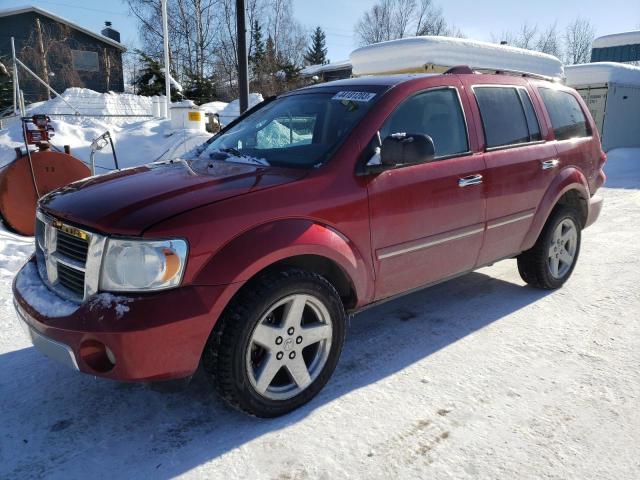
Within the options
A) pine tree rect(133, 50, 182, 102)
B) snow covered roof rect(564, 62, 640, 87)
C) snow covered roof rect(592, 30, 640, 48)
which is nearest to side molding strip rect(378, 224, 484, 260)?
snow covered roof rect(564, 62, 640, 87)

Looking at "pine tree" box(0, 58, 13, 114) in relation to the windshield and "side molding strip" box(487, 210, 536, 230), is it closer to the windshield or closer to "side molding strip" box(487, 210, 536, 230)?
the windshield

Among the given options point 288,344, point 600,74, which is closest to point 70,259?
point 288,344

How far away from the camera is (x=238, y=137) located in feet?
12.1

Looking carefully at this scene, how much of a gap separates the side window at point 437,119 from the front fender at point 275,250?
34.4 inches

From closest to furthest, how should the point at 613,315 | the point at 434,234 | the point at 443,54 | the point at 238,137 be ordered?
the point at 434,234 → the point at 238,137 → the point at 613,315 → the point at 443,54

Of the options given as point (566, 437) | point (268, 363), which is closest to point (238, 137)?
point (268, 363)

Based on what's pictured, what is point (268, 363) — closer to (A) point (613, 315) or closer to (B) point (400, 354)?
(B) point (400, 354)

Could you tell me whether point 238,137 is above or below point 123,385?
above

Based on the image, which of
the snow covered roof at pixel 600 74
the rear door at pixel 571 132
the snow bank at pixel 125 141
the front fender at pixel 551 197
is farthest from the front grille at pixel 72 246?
the snow covered roof at pixel 600 74

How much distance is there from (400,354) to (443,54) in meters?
8.27

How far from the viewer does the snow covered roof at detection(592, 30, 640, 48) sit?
2558 cm

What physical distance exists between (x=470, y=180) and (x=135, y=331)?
2400 millimetres

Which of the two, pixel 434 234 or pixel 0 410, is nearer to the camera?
pixel 0 410

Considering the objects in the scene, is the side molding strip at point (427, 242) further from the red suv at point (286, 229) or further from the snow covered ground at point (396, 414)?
the snow covered ground at point (396, 414)
